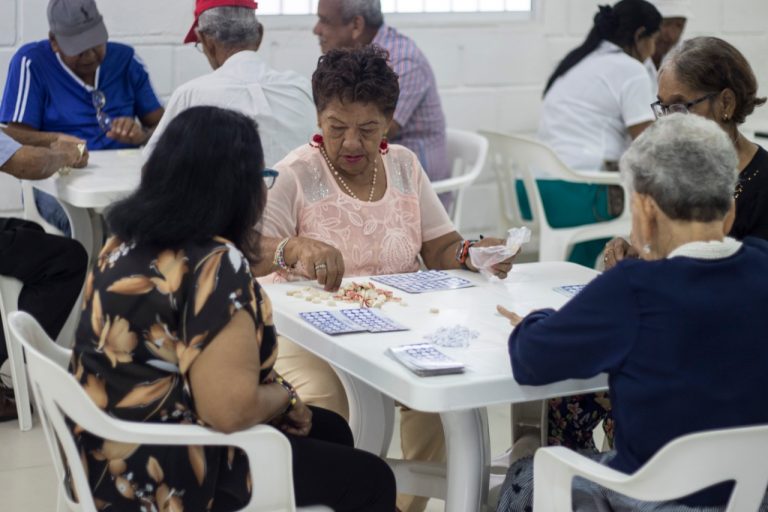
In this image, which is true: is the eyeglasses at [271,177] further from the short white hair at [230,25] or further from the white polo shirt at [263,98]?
the short white hair at [230,25]

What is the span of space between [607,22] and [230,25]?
1.68 meters

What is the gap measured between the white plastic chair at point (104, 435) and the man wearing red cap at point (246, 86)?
5.37 ft

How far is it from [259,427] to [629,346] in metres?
0.63

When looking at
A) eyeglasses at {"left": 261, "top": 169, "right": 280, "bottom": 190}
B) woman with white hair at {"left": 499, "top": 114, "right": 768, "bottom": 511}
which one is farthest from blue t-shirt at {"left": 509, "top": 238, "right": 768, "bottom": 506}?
eyeglasses at {"left": 261, "top": 169, "right": 280, "bottom": 190}

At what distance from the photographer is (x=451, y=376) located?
6.62ft

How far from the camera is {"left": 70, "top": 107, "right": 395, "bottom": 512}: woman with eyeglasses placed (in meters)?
1.92

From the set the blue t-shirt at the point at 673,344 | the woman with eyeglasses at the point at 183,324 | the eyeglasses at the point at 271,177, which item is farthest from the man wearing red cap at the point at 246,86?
the blue t-shirt at the point at 673,344

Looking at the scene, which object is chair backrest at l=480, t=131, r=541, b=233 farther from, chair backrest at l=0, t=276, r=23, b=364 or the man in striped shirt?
chair backrest at l=0, t=276, r=23, b=364

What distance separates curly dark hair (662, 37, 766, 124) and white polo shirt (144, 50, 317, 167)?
4.52 feet

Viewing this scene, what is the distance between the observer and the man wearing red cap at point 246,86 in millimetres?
3639

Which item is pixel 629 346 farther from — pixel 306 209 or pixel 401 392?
pixel 306 209

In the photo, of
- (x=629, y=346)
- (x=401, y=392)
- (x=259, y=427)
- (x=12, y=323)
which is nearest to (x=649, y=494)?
(x=629, y=346)

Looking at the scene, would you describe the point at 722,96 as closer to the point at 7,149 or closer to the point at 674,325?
the point at 674,325

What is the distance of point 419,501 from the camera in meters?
3.02
